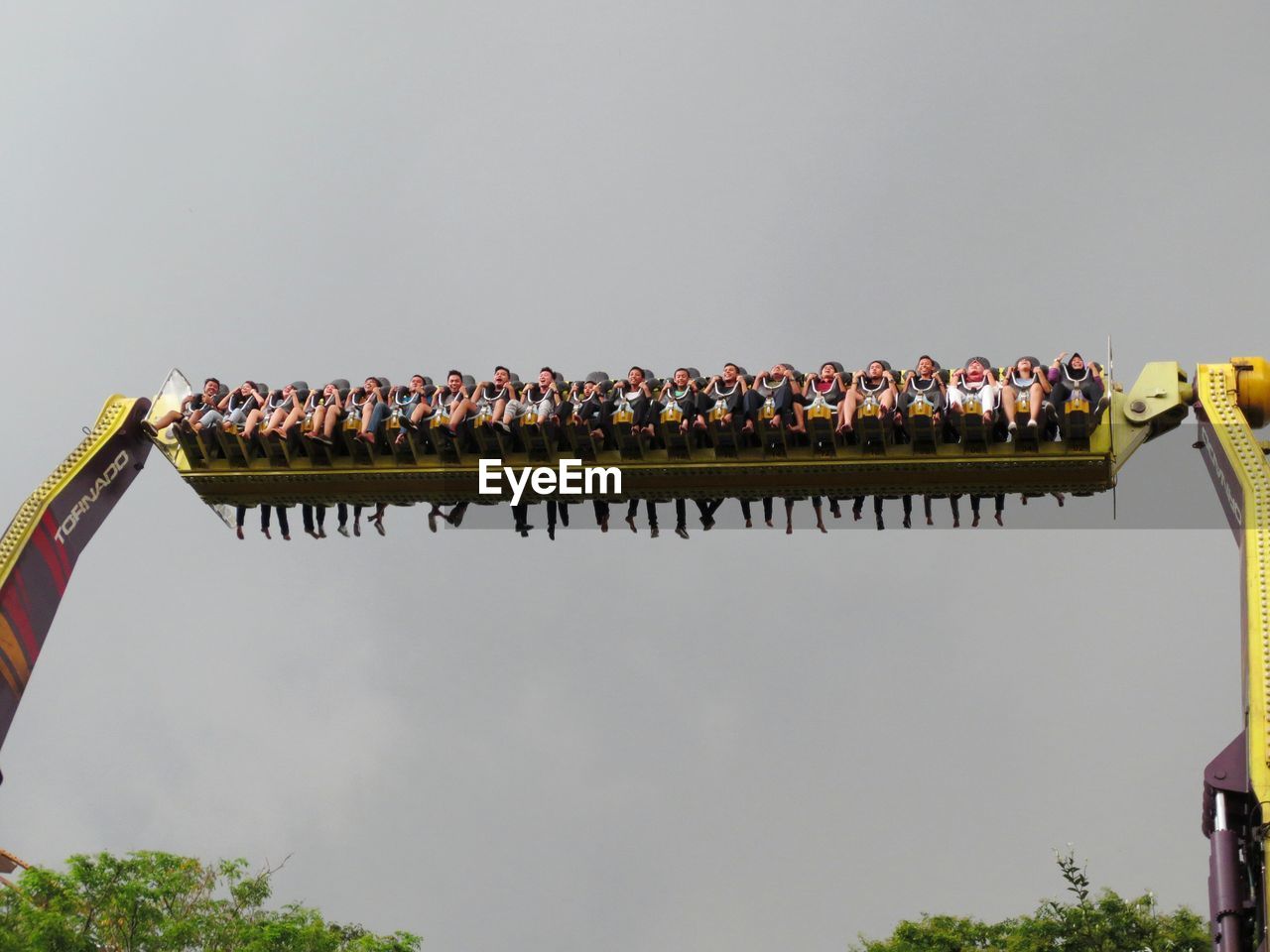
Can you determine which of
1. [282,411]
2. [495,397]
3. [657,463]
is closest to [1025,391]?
[657,463]

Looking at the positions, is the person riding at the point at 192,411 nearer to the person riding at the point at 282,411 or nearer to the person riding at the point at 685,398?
the person riding at the point at 282,411

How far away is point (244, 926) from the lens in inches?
901

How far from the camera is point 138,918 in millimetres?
21891

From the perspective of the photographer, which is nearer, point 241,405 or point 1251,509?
point 1251,509

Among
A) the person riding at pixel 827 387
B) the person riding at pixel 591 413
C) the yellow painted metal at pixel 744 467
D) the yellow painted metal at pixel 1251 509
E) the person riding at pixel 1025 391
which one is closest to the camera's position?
the yellow painted metal at pixel 1251 509

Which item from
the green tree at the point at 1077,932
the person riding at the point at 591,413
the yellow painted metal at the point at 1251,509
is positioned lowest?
the green tree at the point at 1077,932

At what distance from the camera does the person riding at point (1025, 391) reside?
16.8m

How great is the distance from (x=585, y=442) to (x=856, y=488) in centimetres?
282

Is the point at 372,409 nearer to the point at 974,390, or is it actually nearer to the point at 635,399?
the point at 635,399

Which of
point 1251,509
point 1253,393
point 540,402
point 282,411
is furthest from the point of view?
point 282,411

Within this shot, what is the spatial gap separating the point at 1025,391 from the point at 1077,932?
1150 centimetres

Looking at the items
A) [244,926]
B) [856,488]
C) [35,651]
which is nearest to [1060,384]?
[856,488]

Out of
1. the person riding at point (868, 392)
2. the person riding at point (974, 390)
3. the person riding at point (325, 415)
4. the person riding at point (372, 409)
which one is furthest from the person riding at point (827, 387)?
the person riding at point (325, 415)

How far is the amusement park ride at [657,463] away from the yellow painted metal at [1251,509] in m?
0.02
